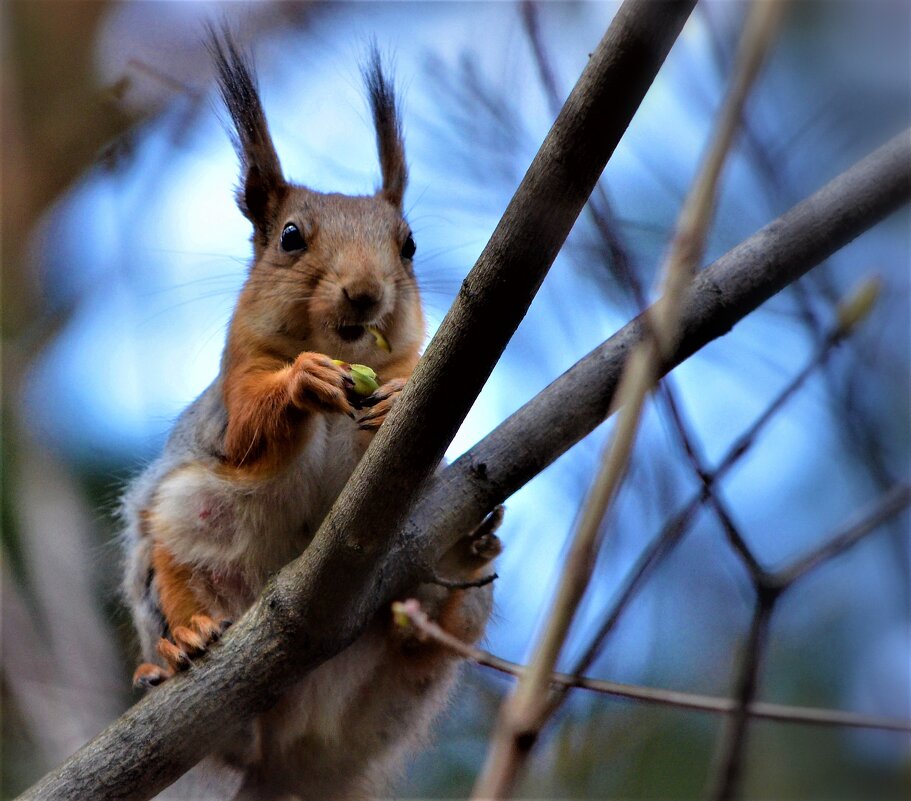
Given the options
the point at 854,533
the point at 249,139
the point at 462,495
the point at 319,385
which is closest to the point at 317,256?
the point at 249,139

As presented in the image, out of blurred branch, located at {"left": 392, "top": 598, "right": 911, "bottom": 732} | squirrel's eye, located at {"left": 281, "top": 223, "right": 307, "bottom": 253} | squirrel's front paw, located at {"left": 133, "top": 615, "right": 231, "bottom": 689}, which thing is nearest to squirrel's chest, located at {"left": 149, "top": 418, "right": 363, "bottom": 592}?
squirrel's front paw, located at {"left": 133, "top": 615, "right": 231, "bottom": 689}

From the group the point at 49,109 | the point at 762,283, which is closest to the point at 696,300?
the point at 762,283

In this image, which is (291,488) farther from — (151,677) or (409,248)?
(409,248)

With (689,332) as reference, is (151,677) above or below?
below

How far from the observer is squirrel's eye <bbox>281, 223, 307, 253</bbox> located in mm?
2987

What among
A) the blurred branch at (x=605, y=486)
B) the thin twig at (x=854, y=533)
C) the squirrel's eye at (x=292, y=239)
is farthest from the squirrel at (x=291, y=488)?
the blurred branch at (x=605, y=486)

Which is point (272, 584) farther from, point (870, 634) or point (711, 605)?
point (870, 634)

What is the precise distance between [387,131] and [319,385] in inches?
51.9

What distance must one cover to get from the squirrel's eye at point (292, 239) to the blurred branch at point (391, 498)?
1.05 meters

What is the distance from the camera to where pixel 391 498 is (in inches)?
81.9

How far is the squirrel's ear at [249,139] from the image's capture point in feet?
9.71

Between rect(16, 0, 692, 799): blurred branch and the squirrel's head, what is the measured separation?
2.22ft

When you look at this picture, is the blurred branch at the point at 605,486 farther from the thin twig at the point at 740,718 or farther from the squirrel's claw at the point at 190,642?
the squirrel's claw at the point at 190,642

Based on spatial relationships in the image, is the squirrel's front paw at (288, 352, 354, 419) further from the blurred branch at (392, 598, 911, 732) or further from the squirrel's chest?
the blurred branch at (392, 598, 911, 732)
